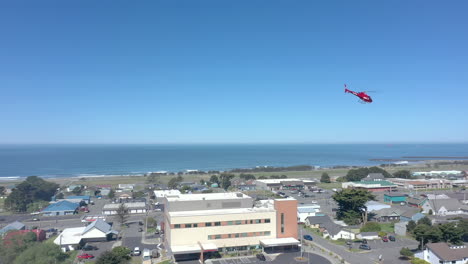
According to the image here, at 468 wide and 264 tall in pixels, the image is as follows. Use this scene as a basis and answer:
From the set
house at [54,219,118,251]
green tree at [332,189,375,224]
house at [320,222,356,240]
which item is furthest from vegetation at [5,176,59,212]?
green tree at [332,189,375,224]

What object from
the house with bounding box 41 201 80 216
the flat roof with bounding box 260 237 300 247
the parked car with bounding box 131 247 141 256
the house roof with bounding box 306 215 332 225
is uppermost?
the flat roof with bounding box 260 237 300 247

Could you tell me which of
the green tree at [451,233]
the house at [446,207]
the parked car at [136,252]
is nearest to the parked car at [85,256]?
the parked car at [136,252]

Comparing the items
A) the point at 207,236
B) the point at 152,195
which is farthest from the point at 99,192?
the point at 207,236

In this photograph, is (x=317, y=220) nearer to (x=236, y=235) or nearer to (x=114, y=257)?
(x=236, y=235)

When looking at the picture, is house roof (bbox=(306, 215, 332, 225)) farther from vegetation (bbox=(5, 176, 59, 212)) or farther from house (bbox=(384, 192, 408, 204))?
vegetation (bbox=(5, 176, 59, 212))

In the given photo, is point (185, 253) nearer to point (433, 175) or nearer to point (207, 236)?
point (207, 236)

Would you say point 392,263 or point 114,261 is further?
point 392,263
